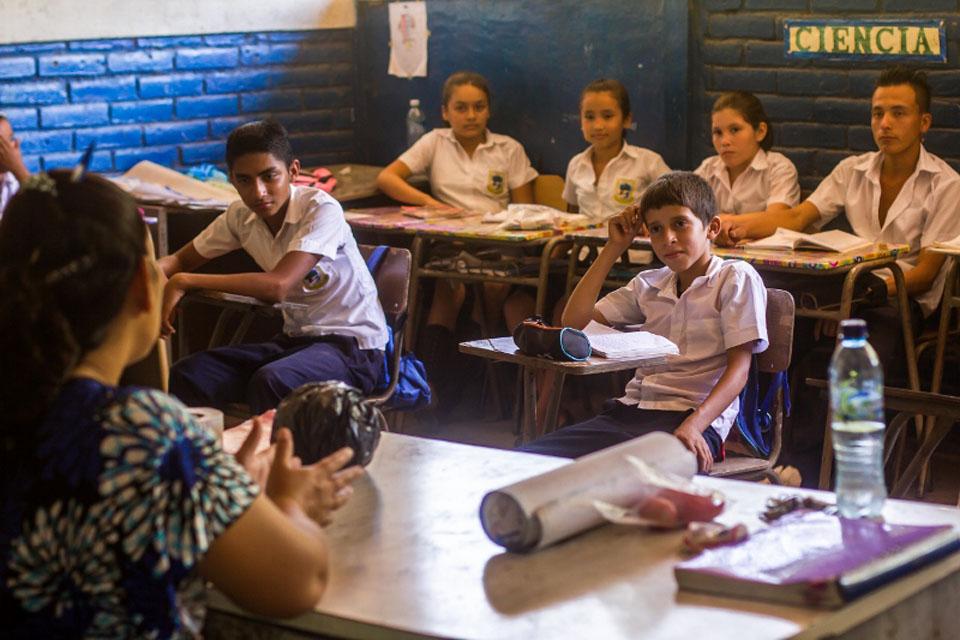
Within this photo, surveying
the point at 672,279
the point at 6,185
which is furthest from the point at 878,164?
the point at 6,185

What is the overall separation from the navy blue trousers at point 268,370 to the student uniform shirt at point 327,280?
0.05 m

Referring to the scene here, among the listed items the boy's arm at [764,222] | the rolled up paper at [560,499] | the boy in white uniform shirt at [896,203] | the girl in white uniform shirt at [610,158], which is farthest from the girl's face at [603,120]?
the rolled up paper at [560,499]

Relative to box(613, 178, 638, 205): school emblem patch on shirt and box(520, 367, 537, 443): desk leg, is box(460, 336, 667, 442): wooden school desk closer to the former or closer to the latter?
box(520, 367, 537, 443): desk leg

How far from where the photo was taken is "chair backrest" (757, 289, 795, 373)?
3311 millimetres

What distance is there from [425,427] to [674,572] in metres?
3.55

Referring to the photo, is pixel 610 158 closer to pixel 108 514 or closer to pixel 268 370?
pixel 268 370

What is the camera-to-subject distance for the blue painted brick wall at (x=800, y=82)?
5.02 meters

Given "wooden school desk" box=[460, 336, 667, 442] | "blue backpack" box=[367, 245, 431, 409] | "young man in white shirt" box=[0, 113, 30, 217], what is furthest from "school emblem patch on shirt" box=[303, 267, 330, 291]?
"young man in white shirt" box=[0, 113, 30, 217]

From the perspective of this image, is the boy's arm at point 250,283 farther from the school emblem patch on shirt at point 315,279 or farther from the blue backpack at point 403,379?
the blue backpack at point 403,379

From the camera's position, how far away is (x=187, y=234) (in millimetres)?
5379

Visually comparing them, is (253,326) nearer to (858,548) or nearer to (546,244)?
(546,244)

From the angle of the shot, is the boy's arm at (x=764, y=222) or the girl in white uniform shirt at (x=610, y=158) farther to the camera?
the girl in white uniform shirt at (x=610, y=158)

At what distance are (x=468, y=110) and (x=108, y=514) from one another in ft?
15.1

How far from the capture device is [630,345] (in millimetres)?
3160
